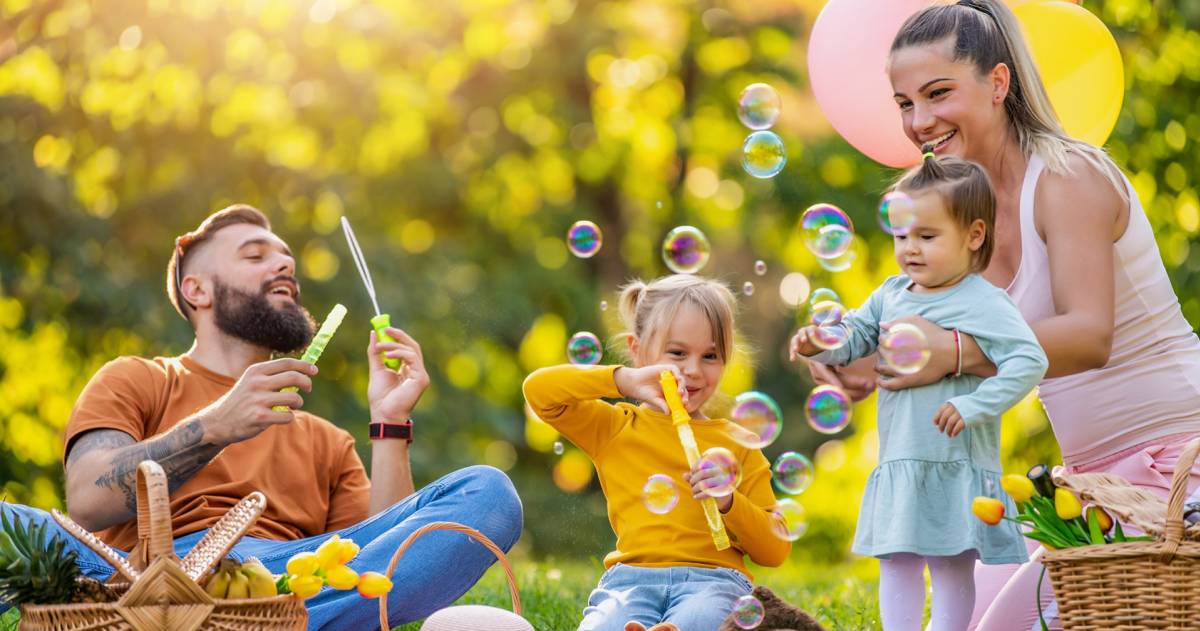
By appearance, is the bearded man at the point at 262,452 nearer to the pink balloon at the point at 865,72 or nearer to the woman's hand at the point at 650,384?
the woman's hand at the point at 650,384

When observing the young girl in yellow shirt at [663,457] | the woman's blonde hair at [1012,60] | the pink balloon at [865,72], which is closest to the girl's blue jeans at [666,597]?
the young girl in yellow shirt at [663,457]

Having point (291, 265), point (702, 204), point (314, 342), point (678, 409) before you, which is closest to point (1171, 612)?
point (678, 409)

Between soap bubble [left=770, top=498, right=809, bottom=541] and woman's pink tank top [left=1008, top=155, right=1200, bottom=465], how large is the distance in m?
0.61

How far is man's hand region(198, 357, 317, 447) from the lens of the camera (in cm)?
324

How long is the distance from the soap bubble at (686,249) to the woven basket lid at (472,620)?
121cm

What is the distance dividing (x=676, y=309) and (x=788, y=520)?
540mm

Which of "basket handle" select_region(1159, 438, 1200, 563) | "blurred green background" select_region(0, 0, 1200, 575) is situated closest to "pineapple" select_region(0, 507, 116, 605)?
"basket handle" select_region(1159, 438, 1200, 563)

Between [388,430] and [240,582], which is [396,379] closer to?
[388,430]

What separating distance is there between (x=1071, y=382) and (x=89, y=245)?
7131 millimetres

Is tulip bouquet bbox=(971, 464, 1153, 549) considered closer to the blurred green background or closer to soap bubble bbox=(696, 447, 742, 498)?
soap bubble bbox=(696, 447, 742, 498)

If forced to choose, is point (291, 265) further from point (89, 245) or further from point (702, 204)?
point (702, 204)

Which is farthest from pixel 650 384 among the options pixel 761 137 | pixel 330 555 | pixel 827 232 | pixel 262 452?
pixel 262 452

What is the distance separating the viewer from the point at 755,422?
3275 millimetres

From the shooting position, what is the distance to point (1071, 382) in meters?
3.23
